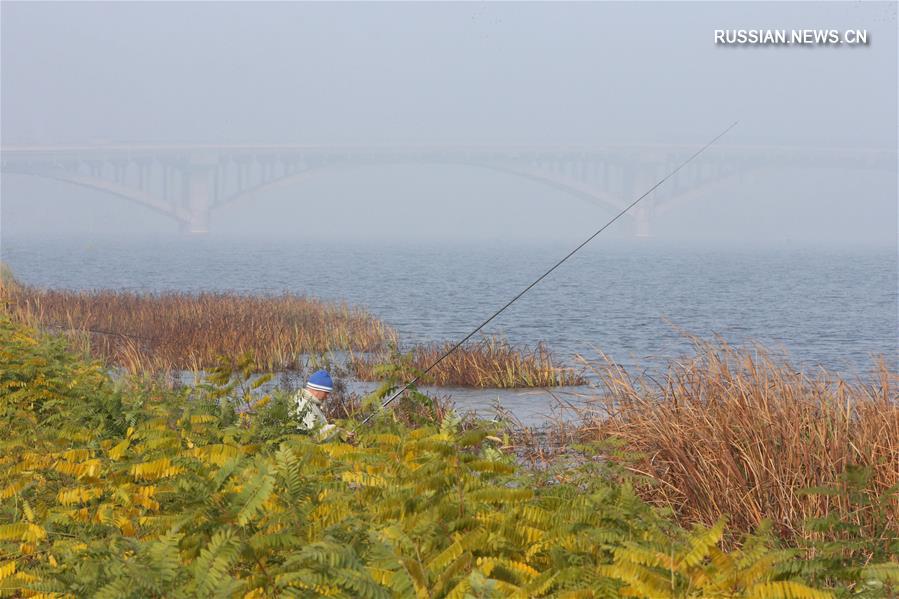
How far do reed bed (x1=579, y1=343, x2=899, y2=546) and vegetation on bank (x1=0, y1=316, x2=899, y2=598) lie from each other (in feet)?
6.41

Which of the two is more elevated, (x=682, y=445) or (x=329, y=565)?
(x=329, y=565)

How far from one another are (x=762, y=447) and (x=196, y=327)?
703 inches

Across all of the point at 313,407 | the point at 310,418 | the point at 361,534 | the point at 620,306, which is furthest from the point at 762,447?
the point at 620,306

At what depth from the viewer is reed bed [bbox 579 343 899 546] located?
6.86 meters

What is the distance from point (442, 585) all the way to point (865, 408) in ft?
18.6

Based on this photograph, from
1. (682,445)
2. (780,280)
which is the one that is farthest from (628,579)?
(780,280)

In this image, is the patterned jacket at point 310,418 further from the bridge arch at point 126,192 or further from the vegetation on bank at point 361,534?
the bridge arch at point 126,192

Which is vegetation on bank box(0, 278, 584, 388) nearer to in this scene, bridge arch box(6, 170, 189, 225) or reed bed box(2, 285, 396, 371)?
reed bed box(2, 285, 396, 371)

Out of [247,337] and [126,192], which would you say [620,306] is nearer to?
[247,337]

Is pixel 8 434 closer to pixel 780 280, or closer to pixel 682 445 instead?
pixel 682 445

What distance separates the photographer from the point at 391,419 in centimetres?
586

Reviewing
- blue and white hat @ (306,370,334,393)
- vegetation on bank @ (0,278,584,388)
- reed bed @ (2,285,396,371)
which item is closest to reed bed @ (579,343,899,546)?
blue and white hat @ (306,370,334,393)

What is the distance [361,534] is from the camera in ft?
10.8

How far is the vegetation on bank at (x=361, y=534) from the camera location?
283 cm
